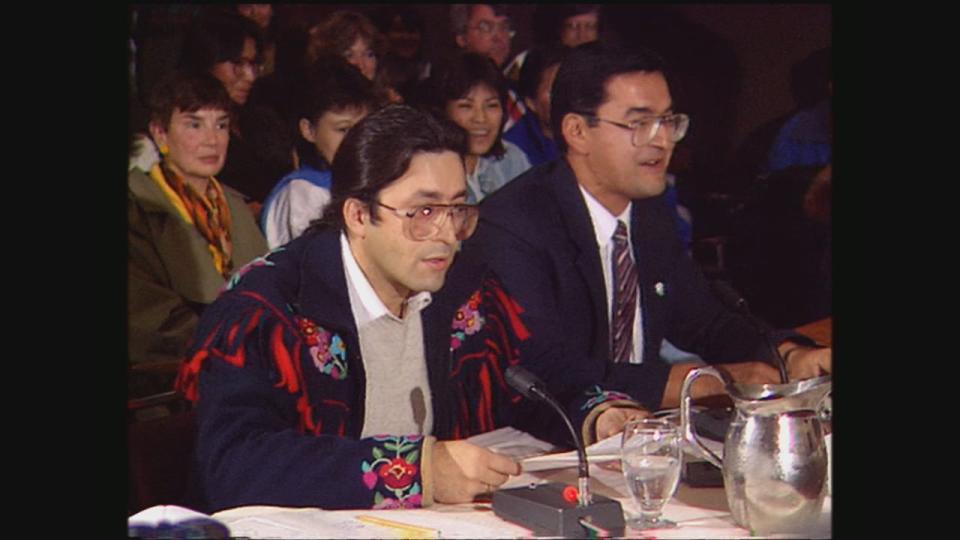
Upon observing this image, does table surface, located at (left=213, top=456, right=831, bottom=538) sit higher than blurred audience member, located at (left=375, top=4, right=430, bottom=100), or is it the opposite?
blurred audience member, located at (left=375, top=4, right=430, bottom=100)

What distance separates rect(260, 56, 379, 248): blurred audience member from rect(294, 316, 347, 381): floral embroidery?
13.0 inches

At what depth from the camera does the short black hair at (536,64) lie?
8.84ft

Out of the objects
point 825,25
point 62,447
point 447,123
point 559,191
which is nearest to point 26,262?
point 62,447

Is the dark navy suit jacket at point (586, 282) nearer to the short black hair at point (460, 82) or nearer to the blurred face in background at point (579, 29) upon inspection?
the short black hair at point (460, 82)

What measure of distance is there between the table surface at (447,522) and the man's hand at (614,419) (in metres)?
0.39

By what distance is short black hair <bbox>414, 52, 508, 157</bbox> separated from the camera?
2.59 meters

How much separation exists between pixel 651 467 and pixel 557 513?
17cm

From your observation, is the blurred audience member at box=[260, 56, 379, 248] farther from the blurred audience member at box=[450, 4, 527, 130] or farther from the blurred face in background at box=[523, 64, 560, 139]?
the blurred face in background at box=[523, 64, 560, 139]

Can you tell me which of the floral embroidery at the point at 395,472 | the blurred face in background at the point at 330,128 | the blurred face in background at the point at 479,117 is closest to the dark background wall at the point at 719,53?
the blurred face in background at the point at 479,117

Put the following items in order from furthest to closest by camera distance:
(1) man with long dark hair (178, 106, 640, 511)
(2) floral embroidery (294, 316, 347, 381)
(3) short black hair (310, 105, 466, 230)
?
1. (3) short black hair (310, 105, 466, 230)
2. (2) floral embroidery (294, 316, 347, 381)
3. (1) man with long dark hair (178, 106, 640, 511)

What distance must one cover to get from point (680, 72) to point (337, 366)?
96cm

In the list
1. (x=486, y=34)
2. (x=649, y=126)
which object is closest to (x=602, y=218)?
(x=649, y=126)

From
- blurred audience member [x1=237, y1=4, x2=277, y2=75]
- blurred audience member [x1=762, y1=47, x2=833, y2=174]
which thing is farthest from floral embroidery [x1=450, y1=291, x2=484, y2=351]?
blurred audience member [x1=762, y1=47, x2=833, y2=174]

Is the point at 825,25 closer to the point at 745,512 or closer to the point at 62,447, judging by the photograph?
the point at 745,512
